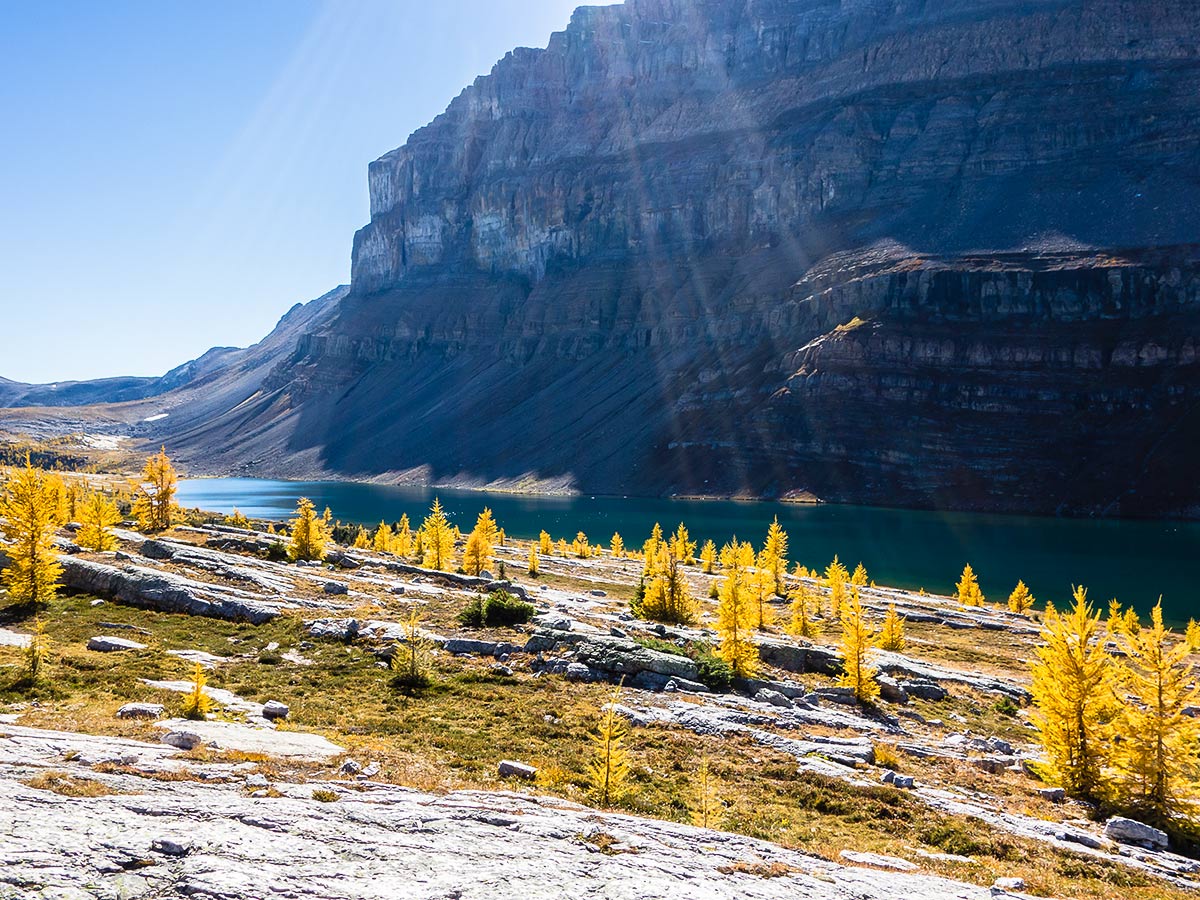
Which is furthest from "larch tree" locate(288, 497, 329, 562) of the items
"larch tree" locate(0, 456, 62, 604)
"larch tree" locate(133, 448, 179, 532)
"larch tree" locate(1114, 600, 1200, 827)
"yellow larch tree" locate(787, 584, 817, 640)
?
"larch tree" locate(1114, 600, 1200, 827)

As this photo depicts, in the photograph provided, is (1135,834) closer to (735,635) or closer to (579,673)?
(735,635)

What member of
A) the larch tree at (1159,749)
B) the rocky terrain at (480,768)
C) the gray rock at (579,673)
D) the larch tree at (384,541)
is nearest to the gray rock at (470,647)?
the rocky terrain at (480,768)

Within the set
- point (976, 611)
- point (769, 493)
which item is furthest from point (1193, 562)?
point (769, 493)

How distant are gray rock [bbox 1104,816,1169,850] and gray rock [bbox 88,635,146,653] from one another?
1056 inches

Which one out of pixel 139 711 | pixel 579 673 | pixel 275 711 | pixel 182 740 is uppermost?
pixel 182 740

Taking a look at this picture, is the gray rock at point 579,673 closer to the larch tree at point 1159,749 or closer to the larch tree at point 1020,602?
the larch tree at point 1159,749

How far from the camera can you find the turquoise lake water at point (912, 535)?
82.6 meters

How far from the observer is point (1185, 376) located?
163 m

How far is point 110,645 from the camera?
76.3ft

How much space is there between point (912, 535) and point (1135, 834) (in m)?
112

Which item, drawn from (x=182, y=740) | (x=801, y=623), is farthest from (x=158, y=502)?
(x=182, y=740)

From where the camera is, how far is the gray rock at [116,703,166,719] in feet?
53.5

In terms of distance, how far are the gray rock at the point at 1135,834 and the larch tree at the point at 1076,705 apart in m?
2.45

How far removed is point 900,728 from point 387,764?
16.8m
